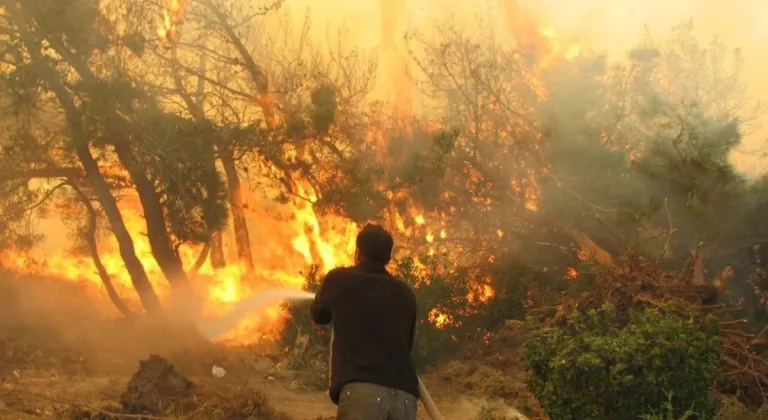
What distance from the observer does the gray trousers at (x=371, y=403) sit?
10.8 ft

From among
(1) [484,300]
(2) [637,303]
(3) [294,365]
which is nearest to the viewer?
(2) [637,303]

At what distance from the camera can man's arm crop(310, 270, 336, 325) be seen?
138 inches

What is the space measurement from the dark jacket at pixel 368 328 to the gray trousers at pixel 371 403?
31 millimetres

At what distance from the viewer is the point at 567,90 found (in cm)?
1512

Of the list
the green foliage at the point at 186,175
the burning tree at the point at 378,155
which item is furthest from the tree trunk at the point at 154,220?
the green foliage at the point at 186,175

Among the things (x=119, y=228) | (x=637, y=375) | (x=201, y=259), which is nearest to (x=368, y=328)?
(x=637, y=375)

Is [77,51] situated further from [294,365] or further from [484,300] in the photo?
[484,300]

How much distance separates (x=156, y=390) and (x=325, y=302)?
15.6 ft

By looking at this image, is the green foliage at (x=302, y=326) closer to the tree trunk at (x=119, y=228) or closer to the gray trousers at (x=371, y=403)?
the tree trunk at (x=119, y=228)

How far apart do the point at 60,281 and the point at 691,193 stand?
1299cm

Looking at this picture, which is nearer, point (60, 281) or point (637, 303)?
point (637, 303)

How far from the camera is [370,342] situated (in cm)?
337

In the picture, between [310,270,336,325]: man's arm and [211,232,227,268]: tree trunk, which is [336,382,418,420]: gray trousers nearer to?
[310,270,336,325]: man's arm

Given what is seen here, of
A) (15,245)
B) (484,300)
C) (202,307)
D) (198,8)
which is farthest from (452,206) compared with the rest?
(15,245)
